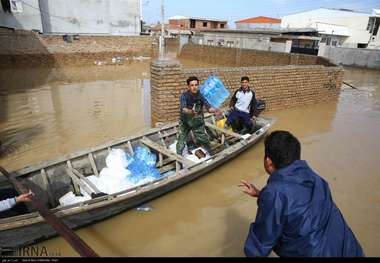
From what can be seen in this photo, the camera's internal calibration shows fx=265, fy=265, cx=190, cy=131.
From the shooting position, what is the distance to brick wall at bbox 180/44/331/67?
14.9m

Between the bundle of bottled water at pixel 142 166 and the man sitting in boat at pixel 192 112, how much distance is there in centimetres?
56

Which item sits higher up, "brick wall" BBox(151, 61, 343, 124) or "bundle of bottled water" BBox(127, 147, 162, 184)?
"brick wall" BBox(151, 61, 343, 124)

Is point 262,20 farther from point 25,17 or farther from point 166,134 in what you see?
point 166,134

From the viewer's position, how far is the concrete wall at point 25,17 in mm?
17609

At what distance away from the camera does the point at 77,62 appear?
60.2ft

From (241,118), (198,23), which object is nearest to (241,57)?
(241,118)

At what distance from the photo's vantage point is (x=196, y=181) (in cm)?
471

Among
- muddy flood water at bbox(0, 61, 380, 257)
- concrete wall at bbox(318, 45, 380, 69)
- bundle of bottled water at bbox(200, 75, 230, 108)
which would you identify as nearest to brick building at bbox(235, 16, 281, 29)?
concrete wall at bbox(318, 45, 380, 69)

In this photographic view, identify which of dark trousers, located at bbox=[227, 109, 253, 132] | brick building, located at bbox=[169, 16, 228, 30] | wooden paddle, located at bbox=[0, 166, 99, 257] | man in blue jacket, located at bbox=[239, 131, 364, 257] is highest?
brick building, located at bbox=[169, 16, 228, 30]

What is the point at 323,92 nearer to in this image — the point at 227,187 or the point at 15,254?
the point at 227,187

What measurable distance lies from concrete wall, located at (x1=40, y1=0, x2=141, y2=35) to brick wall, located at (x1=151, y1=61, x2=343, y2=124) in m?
17.8

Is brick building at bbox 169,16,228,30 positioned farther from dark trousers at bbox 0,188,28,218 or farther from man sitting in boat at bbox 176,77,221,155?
dark trousers at bbox 0,188,28,218

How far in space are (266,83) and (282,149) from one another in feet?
23.1

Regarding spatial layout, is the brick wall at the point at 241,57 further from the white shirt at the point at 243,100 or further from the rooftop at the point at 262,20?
the rooftop at the point at 262,20
